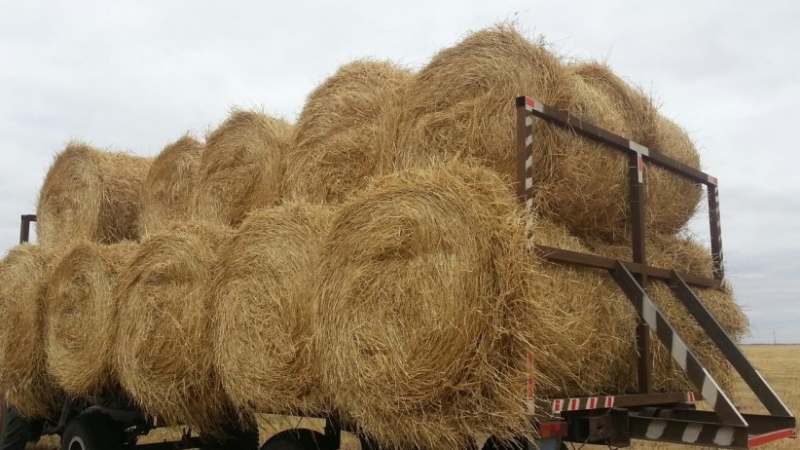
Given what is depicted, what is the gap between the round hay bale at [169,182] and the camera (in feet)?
29.9

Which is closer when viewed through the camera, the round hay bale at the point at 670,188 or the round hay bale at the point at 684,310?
the round hay bale at the point at 684,310

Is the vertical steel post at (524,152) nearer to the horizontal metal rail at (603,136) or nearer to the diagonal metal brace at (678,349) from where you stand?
the horizontal metal rail at (603,136)

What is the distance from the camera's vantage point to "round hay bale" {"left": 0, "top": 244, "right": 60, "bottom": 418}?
8195 mm

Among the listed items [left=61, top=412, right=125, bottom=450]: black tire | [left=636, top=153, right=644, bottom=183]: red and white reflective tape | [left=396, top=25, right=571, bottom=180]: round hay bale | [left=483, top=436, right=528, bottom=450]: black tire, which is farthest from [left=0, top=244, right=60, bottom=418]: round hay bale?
[left=636, top=153, right=644, bottom=183]: red and white reflective tape

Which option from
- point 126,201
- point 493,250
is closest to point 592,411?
point 493,250

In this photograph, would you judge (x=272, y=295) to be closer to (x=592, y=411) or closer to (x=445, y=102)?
(x=445, y=102)

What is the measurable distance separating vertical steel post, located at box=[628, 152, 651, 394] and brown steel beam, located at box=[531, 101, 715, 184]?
0.15 m

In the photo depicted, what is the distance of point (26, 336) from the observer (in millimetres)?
8266

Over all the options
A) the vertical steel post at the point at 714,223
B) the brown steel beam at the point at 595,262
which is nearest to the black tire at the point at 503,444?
the brown steel beam at the point at 595,262

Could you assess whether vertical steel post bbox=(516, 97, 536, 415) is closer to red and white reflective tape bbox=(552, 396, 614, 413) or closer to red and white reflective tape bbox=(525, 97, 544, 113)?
red and white reflective tape bbox=(525, 97, 544, 113)

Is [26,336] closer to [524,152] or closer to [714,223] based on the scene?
[524,152]

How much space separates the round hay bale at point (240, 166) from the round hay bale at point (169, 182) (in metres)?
0.50

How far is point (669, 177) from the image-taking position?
6.61 metres

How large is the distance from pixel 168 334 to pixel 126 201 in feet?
12.4
